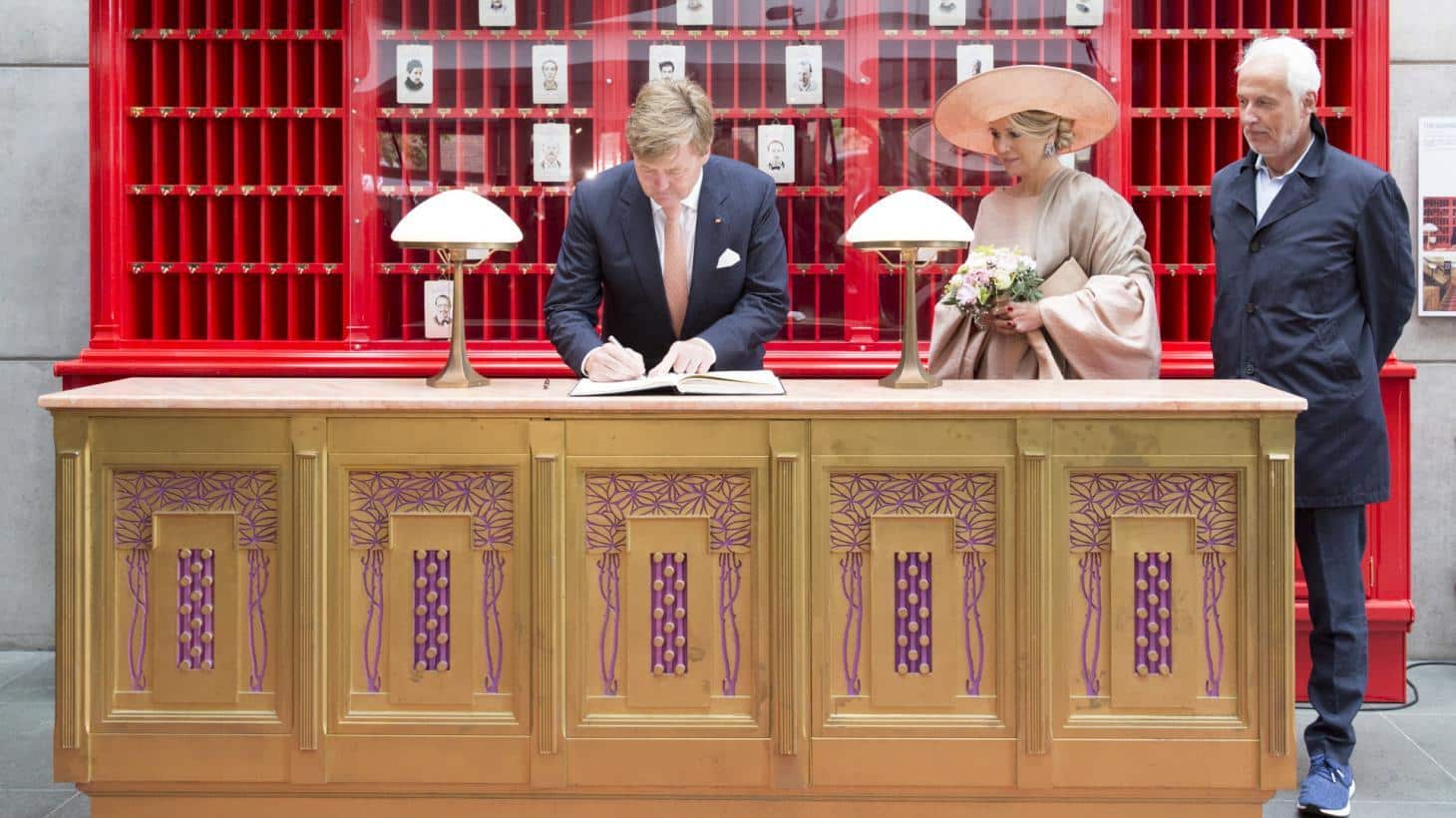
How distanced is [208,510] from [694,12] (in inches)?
105

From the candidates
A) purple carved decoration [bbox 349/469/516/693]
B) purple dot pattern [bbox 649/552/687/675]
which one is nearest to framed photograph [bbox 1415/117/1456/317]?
purple dot pattern [bbox 649/552/687/675]

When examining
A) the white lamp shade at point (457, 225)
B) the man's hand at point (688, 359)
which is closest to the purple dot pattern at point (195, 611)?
the white lamp shade at point (457, 225)

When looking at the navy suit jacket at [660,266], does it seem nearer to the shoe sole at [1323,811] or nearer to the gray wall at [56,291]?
the shoe sole at [1323,811]

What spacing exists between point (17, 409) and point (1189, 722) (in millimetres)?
4467

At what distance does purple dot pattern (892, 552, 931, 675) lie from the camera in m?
3.11

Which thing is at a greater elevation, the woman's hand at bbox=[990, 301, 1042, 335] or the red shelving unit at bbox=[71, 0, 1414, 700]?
the red shelving unit at bbox=[71, 0, 1414, 700]

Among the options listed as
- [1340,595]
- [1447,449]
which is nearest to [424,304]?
[1340,595]

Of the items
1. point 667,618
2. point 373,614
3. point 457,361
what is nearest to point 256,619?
point 373,614

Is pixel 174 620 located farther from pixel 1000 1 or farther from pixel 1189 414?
pixel 1000 1

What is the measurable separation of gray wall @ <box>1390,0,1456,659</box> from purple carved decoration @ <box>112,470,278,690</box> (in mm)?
4173

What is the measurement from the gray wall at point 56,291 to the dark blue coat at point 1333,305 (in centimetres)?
188

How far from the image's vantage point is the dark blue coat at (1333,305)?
3477 mm

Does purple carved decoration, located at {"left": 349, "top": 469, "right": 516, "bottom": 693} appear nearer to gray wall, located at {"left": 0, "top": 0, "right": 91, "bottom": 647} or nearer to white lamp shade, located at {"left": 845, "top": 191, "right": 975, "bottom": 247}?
white lamp shade, located at {"left": 845, "top": 191, "right": 975, "bottom": 247}

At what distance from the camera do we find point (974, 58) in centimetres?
491
